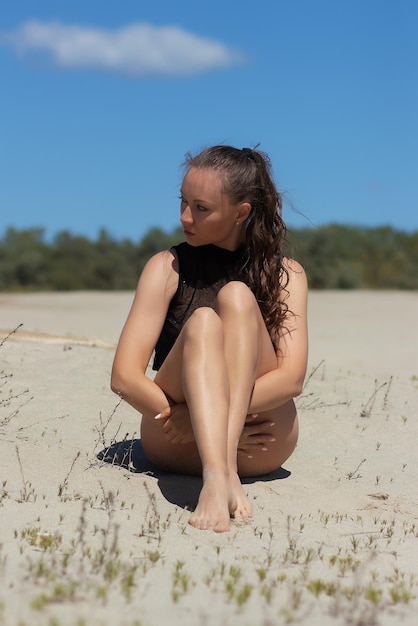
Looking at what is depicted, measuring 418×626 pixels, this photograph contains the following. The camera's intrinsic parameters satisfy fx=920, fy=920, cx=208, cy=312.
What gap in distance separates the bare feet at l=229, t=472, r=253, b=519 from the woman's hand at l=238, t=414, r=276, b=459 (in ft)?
1.51

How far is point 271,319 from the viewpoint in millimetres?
4918

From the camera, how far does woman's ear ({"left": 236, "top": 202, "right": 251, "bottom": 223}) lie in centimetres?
480

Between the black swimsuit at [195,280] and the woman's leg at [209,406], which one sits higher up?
the black swimsuit at [195,280]

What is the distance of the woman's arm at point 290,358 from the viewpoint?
15.2 feet

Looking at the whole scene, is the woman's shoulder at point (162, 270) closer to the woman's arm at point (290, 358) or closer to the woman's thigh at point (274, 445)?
the woman's arm at point (290, 358)

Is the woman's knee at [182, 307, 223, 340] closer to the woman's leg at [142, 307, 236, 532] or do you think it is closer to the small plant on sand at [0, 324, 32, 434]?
the woman's leg at [142, 307, 236, 532]

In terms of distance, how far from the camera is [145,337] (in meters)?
4.77

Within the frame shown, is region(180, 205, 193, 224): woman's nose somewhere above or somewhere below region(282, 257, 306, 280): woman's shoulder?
above

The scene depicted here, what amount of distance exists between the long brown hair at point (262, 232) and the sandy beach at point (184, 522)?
1.04 meters

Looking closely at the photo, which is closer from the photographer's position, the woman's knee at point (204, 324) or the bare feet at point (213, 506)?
the bare feet at point (213, 506)

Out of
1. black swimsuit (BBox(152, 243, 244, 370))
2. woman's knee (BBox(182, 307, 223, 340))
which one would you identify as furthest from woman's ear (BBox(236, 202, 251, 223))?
woman's knee (BBox(182, 307, 223, 340))

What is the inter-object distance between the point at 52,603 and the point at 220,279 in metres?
2.37

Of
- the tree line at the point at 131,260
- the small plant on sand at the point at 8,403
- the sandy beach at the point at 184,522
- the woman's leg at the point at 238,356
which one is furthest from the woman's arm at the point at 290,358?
the tree line at the point at 131,260

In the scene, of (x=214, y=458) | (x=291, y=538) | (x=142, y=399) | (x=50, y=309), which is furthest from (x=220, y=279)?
(x=50, y=309)
